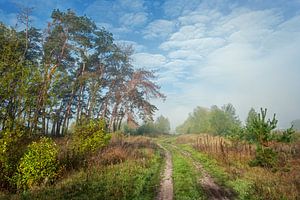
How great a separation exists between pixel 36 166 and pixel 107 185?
10.9 feet

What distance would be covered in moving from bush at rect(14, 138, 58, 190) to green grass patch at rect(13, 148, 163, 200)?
825mm

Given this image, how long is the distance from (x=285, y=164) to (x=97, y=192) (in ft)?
40.0

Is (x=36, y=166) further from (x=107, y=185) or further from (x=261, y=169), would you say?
(x=261, y=169)

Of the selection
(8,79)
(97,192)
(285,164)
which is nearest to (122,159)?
(97,192)

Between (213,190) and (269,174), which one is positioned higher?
(269,174)

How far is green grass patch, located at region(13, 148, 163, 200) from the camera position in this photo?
9402 millimetres

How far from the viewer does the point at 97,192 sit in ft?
32.8

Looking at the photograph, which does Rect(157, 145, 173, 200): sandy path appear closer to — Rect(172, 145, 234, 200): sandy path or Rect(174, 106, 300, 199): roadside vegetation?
Rect(172, 145, 234, 200): sandy path

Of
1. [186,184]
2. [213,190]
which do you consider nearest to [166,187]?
[186,184]

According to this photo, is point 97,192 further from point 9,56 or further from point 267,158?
point 267,158

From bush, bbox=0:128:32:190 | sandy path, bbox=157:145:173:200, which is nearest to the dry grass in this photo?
sandy path, bbox=157:145:173:200

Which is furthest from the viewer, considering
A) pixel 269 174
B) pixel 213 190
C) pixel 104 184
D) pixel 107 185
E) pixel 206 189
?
pixel 269 174

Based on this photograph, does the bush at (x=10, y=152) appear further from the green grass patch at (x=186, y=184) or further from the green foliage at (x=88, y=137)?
the green grass patch at (x=186, y=184)

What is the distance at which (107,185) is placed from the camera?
11.0m
